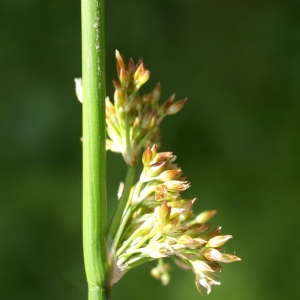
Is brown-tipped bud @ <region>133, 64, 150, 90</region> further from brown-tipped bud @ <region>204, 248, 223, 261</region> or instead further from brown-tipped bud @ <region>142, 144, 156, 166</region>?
brown-tipped bud @ <region>204, 248, 223, 261</region>

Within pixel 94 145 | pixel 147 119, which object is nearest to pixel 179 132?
pixel 147 119

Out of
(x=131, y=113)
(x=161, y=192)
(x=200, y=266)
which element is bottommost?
(x=200, y=266)

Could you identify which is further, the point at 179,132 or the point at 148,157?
the point at 179,132

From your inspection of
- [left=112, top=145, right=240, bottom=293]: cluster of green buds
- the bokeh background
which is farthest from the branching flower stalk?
the bokeh background

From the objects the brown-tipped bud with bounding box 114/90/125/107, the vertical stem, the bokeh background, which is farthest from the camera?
the bokeh background

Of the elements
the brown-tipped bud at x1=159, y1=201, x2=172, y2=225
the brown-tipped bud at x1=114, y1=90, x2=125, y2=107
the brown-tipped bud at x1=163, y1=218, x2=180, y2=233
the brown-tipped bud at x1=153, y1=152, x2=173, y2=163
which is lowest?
the brown-tipped bud at x1=163, y1=218, x2=180, y2=233

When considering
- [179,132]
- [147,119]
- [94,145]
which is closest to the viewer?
[94,145]

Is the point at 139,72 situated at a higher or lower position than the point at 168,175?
higher

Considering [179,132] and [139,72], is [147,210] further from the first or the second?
[179,132]
